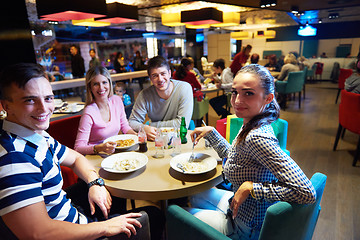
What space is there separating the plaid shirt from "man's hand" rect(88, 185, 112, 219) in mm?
700

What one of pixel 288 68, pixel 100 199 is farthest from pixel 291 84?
pixel 100 199

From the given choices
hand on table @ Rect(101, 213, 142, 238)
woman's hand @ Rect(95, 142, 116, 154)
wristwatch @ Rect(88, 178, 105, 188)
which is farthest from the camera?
woman's hand @ Rect(95, 142, 116, 154)

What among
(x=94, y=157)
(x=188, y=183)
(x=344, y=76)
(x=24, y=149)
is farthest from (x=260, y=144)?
(x=344, y=76)

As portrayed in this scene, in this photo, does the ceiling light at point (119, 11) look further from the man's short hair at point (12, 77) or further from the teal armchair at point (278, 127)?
the man's short hair at point (12, 77)

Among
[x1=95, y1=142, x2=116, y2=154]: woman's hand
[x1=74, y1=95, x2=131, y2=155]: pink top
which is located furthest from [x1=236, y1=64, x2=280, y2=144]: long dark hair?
[x1=74, y1=95, x2=131, y2=155]: pink top

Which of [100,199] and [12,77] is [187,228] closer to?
[100,199]

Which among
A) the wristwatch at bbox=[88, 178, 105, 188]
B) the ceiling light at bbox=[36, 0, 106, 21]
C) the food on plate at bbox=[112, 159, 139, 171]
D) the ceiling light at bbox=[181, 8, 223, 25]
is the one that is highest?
the ceiling light at bbox=[181, 8, 223, 25]

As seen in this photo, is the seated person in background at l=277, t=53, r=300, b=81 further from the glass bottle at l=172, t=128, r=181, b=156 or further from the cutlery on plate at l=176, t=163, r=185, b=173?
the cutlery on plate at l=176, t=163, r=185, b=173

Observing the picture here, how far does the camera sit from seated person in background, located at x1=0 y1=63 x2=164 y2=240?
0.86 meters

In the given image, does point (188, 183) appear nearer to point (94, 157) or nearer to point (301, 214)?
A: point (301, 214)

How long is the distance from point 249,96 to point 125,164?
0.92 m

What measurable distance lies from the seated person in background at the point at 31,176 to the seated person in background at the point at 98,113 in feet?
2.60

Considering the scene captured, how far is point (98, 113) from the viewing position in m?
2.03

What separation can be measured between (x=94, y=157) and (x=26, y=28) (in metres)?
1.43
